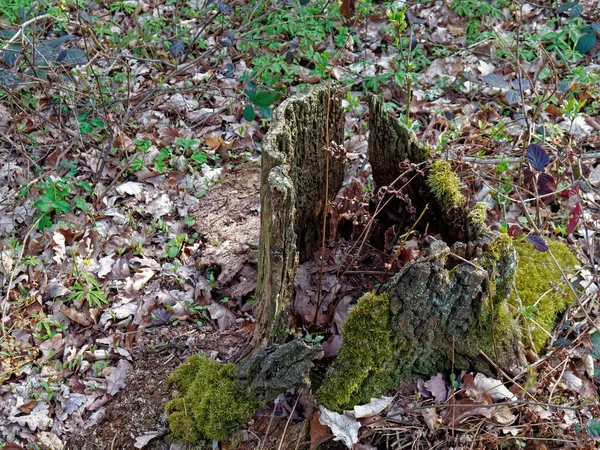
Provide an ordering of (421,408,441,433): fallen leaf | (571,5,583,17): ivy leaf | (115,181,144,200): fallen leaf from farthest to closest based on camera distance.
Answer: (115,181,144,200): fallen leaf < (571,5,583,17): ivy leaf < (421,408,441,433): fallen leaf

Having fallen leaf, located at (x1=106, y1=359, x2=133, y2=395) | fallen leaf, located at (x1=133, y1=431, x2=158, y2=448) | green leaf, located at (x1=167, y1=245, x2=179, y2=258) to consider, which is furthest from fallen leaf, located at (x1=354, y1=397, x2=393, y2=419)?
green leaf, located at (x1=167, y1=245, x2=179, y2=258)

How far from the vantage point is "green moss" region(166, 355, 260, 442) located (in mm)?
2684

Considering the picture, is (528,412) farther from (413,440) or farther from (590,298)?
(590,298)

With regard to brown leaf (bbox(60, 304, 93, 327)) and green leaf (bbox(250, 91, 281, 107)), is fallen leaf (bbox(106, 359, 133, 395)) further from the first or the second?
green leaf (bbox(250, 91, 281, 107))

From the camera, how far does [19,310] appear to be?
3855 millimetres

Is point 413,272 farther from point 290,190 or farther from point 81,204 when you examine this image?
point 81,204

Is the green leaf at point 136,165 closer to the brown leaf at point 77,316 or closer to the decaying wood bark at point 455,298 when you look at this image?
the brown leaf at point 77,316

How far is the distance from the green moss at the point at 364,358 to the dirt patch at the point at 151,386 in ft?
2.59

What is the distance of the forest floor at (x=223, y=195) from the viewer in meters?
2.87

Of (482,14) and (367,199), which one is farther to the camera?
(482,14)

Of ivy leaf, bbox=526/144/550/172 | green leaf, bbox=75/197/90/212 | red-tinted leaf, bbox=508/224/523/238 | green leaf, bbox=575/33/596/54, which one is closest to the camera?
ivy leaf, bbox=526/144/550/172

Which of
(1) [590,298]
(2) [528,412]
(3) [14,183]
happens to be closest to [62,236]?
(3) [14,183]

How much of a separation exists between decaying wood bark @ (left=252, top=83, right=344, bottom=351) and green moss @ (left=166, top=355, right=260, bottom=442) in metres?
0.26

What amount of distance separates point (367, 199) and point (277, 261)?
1282 mm
